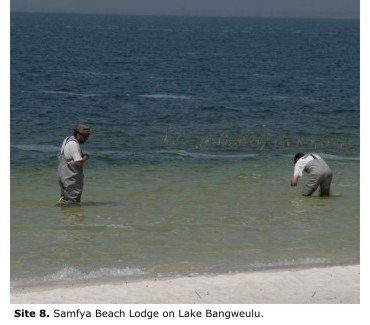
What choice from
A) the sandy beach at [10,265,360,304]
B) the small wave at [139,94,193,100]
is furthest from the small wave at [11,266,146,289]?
the small wave at [139,94,193,100]

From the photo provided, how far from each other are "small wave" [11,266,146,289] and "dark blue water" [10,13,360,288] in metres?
0.10

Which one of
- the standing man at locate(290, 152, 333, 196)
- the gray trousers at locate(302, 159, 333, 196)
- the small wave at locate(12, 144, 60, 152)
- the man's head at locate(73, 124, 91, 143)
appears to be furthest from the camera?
the small wave at locate(12, 144, 60, 152)

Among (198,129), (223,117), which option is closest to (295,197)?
(198,129)

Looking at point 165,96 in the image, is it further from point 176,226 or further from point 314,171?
point 176,226

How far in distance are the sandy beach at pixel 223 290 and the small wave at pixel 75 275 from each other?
825 millimetres

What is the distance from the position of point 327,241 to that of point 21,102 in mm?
35580

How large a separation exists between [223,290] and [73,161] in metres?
6.79

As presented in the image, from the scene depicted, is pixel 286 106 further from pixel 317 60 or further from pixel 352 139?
pixel 317 60

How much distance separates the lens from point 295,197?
Result: 2561 cm

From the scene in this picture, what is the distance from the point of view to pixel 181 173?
30547mm

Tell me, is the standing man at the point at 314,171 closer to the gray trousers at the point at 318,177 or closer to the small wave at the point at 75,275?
the gray trousers at the point at 318,177

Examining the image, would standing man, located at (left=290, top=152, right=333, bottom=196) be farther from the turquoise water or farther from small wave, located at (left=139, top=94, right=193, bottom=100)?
small wave, located at (left=139, top=94, right=193, bottom=100)

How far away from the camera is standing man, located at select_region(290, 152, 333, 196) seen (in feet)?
80.4

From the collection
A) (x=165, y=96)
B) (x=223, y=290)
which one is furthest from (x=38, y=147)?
(x=165, y=96)
